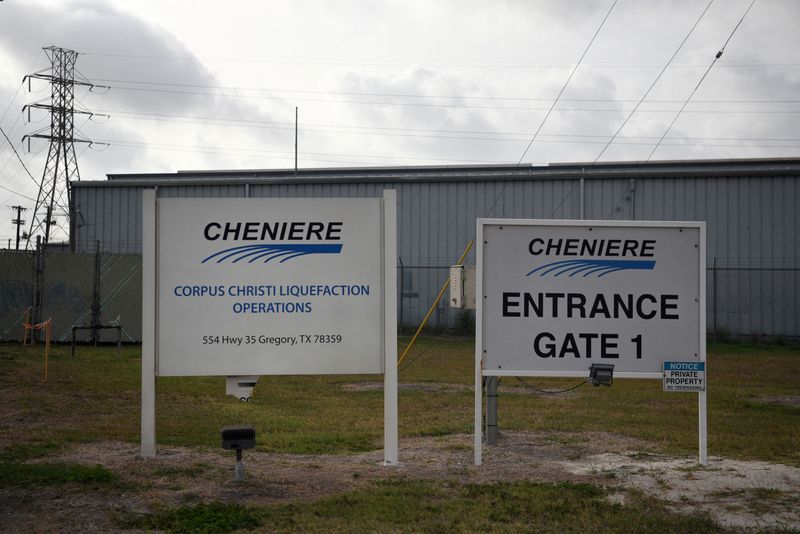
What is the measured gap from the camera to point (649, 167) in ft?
127

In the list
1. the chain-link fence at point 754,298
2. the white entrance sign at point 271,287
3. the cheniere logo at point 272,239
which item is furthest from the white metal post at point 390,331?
the chain-link fence at point 754,298

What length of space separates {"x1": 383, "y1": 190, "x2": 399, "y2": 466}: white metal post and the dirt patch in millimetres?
274

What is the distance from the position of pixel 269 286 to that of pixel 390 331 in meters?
1.27

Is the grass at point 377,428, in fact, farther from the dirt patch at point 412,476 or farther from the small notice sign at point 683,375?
the small notice sign at point 683,375

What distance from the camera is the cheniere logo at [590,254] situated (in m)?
9.25

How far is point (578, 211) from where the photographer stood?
31391mm

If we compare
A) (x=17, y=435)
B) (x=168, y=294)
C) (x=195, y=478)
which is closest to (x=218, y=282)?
(x=168, y=294)

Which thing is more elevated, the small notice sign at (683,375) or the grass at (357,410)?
the small notice sign at (683,375)

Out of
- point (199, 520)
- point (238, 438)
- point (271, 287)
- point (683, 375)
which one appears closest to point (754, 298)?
point (683, 375)

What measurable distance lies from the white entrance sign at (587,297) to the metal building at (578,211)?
2003 cm

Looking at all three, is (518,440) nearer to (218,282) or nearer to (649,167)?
(218,282)

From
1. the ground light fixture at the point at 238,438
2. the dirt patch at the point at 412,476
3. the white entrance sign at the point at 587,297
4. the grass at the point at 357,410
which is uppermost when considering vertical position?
the white entrance sign at the point at 587,297

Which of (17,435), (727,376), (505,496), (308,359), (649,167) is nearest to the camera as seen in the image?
(505,496)

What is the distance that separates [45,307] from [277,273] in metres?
18.4
